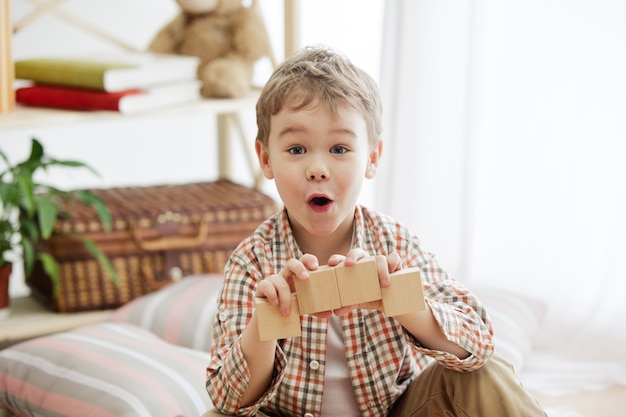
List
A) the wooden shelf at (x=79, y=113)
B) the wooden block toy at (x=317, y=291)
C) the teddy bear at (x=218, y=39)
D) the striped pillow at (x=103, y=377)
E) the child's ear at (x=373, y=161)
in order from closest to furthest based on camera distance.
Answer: the wooden block toy at (x=317, y=291) → the child's ear at (x=373, y=161) → the striped pillow at (x=103, y=377) → the wooden shelf at (x=79, y=113) → the teddy bear at (x=218, y=39)

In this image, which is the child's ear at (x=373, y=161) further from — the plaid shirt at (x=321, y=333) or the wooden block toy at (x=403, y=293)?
the wooden block toy at (x=403, y=293)

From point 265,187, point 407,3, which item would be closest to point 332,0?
point 407,3

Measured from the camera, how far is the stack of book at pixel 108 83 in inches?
81.6

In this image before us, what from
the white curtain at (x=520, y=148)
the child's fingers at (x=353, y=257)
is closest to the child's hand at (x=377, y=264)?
the child's fingers at (x=353, y=257)

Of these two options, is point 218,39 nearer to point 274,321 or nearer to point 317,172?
point 317,172

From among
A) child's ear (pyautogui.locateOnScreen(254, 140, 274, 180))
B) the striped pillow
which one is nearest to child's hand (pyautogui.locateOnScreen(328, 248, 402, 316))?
child's ear (pyautogui.locateOnScreen(254, 140, 274, 180))

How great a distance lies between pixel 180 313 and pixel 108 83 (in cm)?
55

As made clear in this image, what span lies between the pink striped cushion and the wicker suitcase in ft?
0.55

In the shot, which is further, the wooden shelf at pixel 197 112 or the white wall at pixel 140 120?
the white wall at pixel 140 120

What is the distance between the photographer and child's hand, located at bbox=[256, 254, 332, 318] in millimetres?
1066

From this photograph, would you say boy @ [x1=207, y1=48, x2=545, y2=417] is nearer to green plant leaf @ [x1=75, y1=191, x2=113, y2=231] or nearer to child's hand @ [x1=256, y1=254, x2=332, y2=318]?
child's hand @ [x1=256, y1=254, x2=332, y2=318]

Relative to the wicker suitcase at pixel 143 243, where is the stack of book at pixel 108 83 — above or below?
above

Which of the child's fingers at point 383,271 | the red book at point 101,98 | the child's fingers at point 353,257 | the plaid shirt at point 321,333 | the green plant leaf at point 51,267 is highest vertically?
the red book at point 101,98

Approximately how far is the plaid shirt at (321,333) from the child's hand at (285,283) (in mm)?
137
